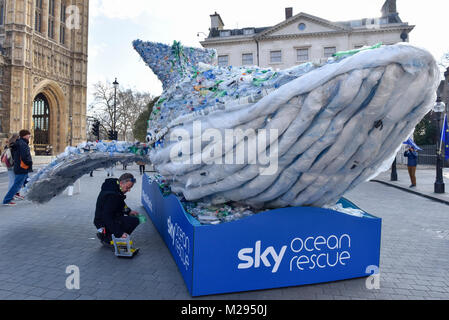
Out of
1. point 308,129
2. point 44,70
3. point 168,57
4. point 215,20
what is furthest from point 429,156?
point 44,70

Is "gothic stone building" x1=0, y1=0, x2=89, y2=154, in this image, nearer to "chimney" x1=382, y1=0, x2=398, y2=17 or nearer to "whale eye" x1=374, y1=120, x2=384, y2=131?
"chimney" x1=382, y1=0, x2=398, y2=17

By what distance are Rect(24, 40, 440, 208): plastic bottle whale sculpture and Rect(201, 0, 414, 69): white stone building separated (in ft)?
83.2

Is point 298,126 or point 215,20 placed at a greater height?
point 215,20

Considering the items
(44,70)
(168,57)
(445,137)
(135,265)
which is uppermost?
(44,70)

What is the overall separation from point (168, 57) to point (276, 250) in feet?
12.9

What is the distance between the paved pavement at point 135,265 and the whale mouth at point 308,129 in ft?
3.53

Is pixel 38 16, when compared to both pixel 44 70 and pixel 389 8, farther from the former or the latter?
pixel 389 8

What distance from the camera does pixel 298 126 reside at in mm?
2992

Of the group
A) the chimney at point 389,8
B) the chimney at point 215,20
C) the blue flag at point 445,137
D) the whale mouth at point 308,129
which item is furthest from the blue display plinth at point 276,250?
the chimney at point 215,20

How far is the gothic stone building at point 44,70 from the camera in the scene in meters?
34.4

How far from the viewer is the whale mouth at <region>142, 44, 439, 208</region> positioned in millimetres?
2689

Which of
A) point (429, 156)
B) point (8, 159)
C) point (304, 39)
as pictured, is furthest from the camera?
point (304, 39)

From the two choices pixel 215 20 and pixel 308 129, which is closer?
pixel 308 129

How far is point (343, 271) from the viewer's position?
393cm
